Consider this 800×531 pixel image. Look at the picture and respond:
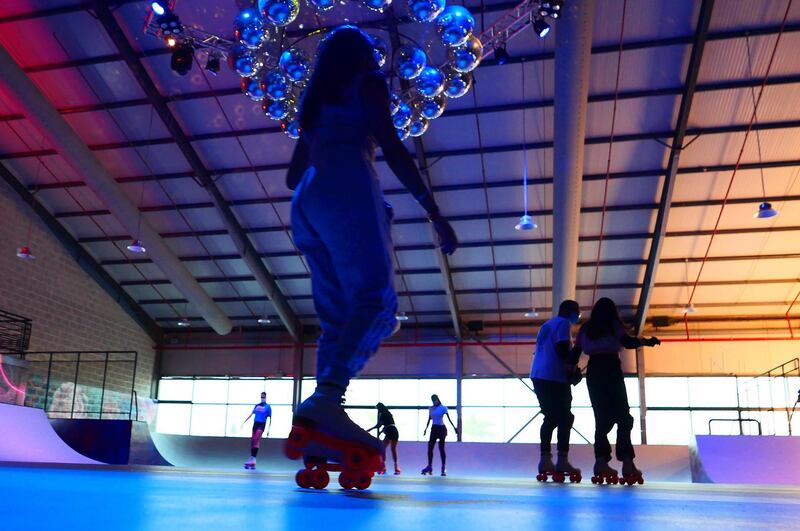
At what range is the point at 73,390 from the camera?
58.1ft

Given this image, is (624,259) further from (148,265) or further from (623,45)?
(148,265)

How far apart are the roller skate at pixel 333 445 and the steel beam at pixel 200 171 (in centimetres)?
1369

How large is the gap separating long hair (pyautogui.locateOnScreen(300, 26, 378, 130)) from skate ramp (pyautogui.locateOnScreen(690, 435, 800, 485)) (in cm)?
1084

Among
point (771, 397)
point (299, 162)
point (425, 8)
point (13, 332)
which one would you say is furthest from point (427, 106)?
point (771, 397)

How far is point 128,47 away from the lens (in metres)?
14.1

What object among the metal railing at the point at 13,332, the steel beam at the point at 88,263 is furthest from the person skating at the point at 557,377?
the steel beam at the point at 88,263

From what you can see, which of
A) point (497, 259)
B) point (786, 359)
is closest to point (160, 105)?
point (497, 259)

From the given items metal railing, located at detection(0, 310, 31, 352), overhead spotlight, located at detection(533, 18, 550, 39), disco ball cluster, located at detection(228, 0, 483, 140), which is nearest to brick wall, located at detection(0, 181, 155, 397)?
metal railing, located at detection(0, 310, 31, 352)

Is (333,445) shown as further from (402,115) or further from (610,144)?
(610,144)

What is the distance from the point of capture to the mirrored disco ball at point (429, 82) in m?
6.50

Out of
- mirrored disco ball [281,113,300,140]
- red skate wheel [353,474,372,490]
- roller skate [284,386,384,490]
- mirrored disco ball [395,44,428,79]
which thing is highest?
mirrored disco ball [395,44,428,79]

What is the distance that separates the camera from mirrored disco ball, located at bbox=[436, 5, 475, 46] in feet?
20.8

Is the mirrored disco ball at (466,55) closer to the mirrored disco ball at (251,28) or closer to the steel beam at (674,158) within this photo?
the mirrored disco ball at (251,28)

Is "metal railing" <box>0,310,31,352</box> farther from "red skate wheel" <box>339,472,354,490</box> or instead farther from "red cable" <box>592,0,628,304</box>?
"red skate wheel" <box>339,472,354,490</box>
